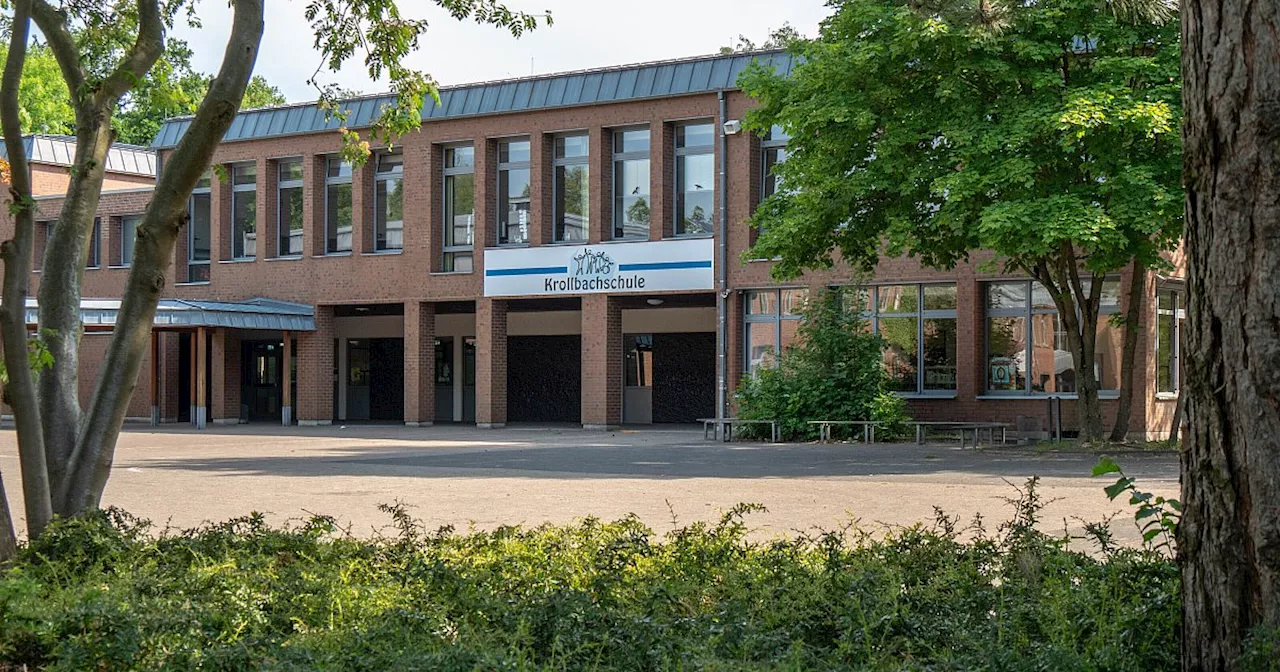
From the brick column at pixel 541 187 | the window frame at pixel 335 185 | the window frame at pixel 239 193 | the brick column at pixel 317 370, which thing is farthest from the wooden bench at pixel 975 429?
the window frame at pixel 239 193

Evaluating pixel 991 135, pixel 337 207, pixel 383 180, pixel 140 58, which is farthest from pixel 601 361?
pixel 140 58

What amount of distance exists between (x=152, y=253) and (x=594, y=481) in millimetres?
9151

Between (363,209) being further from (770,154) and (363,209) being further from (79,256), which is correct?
(79,256)

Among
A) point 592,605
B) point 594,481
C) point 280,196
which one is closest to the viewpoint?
point 592,605

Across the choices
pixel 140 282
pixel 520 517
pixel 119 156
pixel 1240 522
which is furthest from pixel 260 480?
pixel 119 156

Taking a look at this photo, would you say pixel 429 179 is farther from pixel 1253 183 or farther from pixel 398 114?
pixel 1253 183

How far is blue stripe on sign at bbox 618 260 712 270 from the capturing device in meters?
31.8

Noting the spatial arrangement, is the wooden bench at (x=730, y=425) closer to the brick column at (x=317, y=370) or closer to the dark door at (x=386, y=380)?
the brick column at (x=317, y=370)

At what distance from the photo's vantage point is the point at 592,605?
546 centimetres

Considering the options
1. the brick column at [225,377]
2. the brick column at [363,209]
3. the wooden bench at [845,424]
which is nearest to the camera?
the wooden bench at [845,424]

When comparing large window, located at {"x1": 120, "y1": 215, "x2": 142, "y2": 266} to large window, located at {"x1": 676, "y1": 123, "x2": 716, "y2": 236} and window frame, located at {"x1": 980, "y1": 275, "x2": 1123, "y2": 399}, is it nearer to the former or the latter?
large window, located at {"x1": 676, "y1": 123, "x2": 716, "y2": 236}

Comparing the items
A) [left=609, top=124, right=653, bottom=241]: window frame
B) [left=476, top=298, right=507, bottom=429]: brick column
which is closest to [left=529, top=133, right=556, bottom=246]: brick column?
[left=609, top=124, right=653, bottom=241]: window frame

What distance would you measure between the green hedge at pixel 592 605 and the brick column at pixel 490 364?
27.5m

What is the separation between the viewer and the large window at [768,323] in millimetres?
31188
